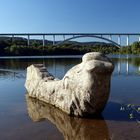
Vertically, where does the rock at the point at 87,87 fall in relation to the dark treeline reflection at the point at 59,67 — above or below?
above

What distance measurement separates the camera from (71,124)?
9.12m

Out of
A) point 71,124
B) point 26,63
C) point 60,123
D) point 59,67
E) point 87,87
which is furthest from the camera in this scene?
point 26,63

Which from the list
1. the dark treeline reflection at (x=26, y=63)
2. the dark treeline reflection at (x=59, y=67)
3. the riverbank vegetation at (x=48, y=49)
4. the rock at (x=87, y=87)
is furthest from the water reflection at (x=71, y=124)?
the riverbank vegetation at (x=48, y=49)

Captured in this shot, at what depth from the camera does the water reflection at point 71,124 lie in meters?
8.11

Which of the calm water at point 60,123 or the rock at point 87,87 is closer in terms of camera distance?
the calm water at point 60,123

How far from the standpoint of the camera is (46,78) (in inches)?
515

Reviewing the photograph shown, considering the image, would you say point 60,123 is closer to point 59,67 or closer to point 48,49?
point 59,67

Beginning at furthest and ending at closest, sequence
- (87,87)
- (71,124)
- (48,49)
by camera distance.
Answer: (48,49), (87,87), (71,124)

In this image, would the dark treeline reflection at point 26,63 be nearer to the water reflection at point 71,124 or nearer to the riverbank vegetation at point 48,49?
the water reflection at point 71,124

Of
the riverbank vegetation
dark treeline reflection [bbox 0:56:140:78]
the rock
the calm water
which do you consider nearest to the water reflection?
the calm water

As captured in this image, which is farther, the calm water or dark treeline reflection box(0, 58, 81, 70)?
dark treeline reflection box(0, 58, 81, 70)

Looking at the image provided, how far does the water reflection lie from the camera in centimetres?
811

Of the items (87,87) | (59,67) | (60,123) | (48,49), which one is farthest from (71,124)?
(48,49)

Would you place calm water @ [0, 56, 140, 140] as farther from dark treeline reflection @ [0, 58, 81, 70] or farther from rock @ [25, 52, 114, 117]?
dark treeline reflection @ [0, 58, 81, 70]
